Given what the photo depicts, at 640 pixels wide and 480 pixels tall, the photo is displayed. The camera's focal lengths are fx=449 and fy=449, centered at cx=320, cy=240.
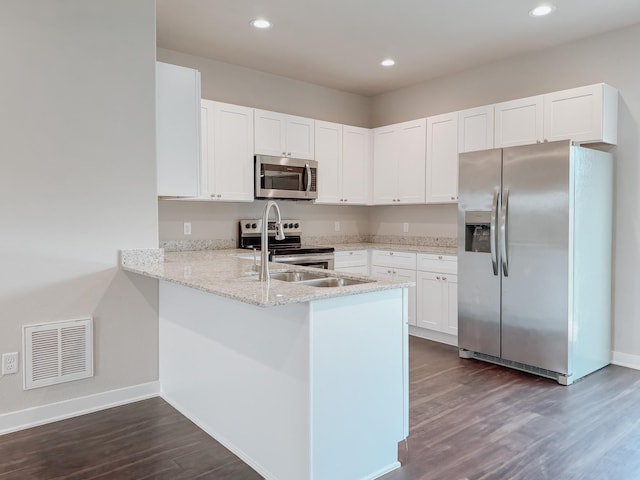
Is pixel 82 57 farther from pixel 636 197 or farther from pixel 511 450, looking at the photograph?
pixel 636 197

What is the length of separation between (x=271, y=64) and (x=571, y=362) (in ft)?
12.7

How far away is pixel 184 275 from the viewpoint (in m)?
2.43

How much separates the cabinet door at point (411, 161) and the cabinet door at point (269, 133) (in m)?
1.38

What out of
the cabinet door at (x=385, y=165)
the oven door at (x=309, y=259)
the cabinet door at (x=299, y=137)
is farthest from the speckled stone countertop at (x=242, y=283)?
the cabinet door at (x=385, y=165)

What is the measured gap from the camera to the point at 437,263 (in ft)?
14.7

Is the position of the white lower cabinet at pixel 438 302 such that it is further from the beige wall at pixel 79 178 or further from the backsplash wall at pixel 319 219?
the beige wall at pixel 79 178

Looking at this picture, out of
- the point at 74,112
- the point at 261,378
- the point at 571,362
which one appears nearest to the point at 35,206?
the point at 74,112

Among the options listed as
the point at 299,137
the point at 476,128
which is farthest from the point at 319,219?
the point at 476,128

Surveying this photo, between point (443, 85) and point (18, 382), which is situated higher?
point (443, 85)

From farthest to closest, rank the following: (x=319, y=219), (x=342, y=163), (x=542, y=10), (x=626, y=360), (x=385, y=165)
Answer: (x=319, y=219), (x=385, y=165), (x=342, y=163), (x=626, y=360), (x=542, y=10)

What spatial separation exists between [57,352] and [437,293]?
328 cm

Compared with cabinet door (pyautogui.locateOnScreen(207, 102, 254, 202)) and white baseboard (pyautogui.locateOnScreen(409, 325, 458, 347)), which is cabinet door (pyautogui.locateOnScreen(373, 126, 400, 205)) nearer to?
white baseboard (pyautogui.locateOnScreen(409, 325, 458, 347))

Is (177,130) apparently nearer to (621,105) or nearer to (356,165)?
(356,165)

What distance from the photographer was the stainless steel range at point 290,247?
14.2ft
